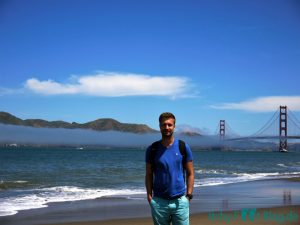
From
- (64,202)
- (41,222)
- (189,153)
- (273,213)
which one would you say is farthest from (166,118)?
(64,202)

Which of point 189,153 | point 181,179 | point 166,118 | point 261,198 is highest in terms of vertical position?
point 166,118

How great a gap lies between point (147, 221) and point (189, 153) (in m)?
4.18

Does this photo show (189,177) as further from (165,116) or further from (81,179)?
(81,179)

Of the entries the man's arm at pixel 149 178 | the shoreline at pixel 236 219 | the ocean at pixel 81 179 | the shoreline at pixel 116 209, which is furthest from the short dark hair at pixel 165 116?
the ocean at pixel 81 179

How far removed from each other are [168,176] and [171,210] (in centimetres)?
32

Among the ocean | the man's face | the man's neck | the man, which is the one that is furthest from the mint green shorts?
the ocean

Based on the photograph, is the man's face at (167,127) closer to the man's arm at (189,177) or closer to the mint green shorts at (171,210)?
the man's arm at (189,177)

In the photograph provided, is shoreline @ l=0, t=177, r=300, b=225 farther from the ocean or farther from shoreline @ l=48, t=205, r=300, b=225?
the ocean

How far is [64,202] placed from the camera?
433 inches

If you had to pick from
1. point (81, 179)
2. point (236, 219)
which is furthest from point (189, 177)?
point (81, 179)

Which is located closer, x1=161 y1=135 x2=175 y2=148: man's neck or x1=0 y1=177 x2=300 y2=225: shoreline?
x1=161 y1=135 x2=175 y2=148: man's neck

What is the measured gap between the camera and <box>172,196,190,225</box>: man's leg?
3895mm

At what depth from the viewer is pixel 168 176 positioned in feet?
12.7

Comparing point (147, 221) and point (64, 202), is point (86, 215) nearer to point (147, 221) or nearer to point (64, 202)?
point (147, 221)
